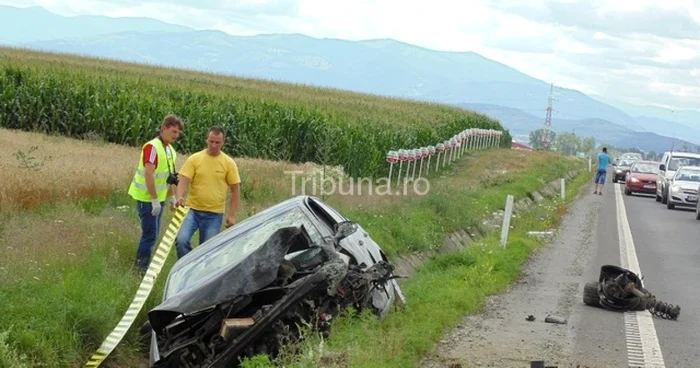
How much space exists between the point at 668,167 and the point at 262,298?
2983 cm

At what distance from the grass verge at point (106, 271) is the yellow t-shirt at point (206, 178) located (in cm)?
94

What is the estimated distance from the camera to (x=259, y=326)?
7426mm

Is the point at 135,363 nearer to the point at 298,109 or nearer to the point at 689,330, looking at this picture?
the point at 689,330

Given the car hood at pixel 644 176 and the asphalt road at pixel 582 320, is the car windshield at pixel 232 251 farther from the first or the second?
the car hood at pixel 644 176

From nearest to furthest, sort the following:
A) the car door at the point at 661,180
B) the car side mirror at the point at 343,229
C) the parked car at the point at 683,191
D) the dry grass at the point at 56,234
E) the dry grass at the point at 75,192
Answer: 1. the car side mirror at the point at 343,229
2. the dry grass at the point at 56,234
3. the dry grass at the point at 75,192
4. the parked car at the point at 683,191
5. the car door at the point at 661,180

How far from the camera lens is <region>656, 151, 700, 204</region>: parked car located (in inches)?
1332

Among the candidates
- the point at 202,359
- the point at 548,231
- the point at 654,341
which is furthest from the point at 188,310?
the point at 548,231

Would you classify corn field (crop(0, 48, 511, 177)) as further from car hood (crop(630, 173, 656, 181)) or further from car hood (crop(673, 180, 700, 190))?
car hood (crop(630, 173, 656, 181))

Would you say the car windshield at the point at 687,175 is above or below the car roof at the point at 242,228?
below

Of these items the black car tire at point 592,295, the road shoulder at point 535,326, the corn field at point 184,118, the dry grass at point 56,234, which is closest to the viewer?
the road shoulder at point 535,326

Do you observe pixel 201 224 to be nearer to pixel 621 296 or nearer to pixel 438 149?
pixel 621 296

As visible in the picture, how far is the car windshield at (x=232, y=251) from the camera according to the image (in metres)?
8.77

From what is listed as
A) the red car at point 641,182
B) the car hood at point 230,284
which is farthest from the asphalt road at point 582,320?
the red car at point 641,182

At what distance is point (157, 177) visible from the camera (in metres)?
10.8
